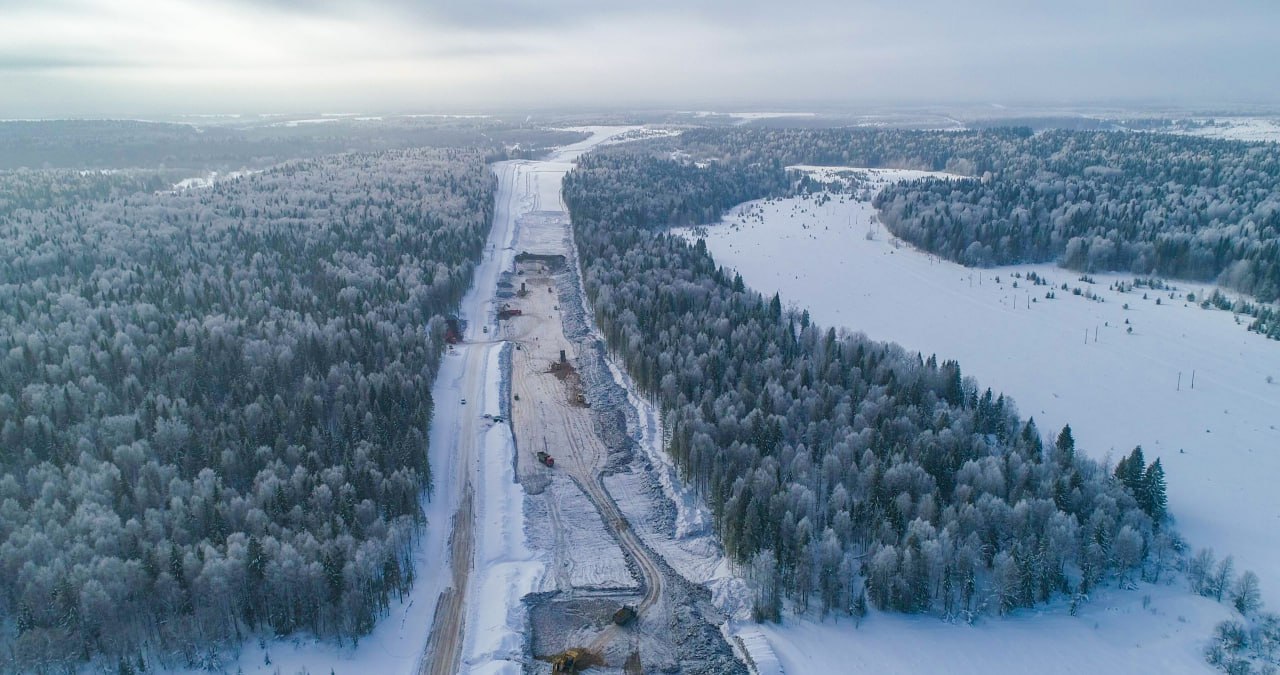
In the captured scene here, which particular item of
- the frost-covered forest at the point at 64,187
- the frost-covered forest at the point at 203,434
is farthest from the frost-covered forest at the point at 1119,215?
the frost-covered forest at the point at 64,187

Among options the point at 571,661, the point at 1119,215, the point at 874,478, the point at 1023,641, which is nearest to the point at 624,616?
the point at 571,661

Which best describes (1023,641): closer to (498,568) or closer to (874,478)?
(874,478)

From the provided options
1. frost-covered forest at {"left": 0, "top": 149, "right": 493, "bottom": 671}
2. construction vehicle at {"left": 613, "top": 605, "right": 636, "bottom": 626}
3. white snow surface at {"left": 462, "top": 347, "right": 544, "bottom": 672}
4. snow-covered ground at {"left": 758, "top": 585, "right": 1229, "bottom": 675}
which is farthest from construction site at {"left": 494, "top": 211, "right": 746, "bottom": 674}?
frost-covered forest at {"left": 0, "top": 149, "right": 493, "bottom": 671}

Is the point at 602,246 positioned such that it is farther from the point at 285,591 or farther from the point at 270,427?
the point at 285,591

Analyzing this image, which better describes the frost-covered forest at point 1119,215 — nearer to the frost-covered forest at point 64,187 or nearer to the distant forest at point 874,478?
the distant forest at point 874,478

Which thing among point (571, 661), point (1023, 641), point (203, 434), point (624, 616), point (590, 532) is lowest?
point (1023, 641)

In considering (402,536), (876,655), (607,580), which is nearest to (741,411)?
(607,580)
